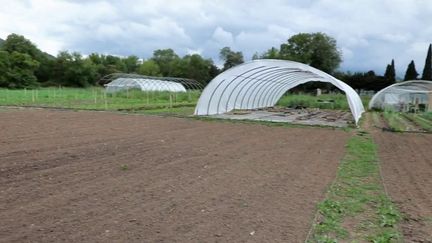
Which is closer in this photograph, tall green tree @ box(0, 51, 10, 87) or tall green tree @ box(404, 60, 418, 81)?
tall green tree @ box(0, 51, 10, 87)

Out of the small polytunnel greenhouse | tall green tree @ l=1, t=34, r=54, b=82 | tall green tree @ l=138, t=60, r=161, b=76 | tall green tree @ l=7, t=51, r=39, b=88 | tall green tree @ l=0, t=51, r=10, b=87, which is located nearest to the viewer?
the small polytunnel greenhouse

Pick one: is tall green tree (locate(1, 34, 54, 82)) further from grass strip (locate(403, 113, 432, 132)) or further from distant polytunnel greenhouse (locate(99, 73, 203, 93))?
grass strip (locate(403, 113, 432, 132))

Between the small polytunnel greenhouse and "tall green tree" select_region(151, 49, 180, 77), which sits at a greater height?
"tall green tree" select_region(151, 49, 180, 77)

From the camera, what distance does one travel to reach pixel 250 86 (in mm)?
21078

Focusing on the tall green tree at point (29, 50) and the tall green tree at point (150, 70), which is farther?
the tall green tree at point (150, 70)

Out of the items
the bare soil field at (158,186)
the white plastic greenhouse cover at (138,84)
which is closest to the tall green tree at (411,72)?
the white plastic greenhouse cover at (138,84)

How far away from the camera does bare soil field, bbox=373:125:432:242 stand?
3.93 m

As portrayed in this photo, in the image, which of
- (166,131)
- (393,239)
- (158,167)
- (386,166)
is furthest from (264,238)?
(166,131)

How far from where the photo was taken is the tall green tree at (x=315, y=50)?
56.7m

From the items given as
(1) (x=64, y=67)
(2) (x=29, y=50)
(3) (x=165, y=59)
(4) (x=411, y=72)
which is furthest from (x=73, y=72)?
(4) (x=411, y=72)

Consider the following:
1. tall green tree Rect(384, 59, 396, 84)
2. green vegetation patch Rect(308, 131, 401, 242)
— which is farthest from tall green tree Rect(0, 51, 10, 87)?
green vegetation patch Rect(308, 131, 401, 242)

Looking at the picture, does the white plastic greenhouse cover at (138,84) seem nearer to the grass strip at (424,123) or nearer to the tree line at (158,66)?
the tree line at (158,66)

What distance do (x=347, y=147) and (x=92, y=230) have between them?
707cm

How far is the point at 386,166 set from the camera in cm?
696
